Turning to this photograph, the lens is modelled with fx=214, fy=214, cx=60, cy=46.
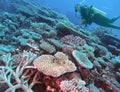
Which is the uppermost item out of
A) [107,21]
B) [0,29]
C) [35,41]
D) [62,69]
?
[107,21]

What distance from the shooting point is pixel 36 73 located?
430 cm

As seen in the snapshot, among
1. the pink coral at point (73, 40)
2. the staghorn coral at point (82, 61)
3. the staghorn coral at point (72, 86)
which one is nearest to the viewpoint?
the staghorn coral at point (72, 86)

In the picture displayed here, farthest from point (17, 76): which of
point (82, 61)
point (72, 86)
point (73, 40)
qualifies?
point (73, 40)

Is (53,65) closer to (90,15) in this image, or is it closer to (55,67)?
(55,67)

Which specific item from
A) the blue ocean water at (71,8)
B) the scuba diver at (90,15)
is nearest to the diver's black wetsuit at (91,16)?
the scuba diver at (90,15)

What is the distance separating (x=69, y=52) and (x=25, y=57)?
1.18 meters

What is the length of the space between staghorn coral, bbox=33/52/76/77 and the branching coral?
0.79 feet

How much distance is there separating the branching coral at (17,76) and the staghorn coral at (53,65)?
0.24 meters

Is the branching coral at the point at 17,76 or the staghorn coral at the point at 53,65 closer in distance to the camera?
the branching coral at the point at 17,76

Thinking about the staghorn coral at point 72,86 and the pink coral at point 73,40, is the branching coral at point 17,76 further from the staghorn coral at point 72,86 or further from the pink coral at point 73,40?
the pink coral at point 73,40

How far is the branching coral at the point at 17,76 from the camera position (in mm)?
3791

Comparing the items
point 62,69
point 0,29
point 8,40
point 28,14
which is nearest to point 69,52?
point 62,69

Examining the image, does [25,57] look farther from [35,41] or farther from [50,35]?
[50,35]

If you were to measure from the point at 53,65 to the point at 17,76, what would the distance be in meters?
0.73
